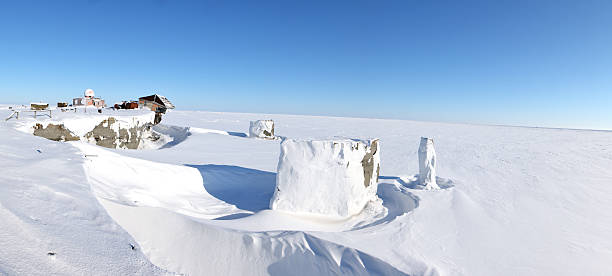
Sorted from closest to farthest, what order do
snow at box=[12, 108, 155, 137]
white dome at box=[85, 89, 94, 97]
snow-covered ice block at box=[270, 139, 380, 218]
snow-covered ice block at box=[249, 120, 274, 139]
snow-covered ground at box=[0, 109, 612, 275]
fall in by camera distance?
1. snow-covered ground at box=[0, 109, 612, 275]
2. snow-covered ice block at box=[270, 139, 380, 218]
3. snow at box=[12, 108, 155, 137]
4. snow-covered ice block at box=[249, 120, 274, 139]
5. white dome at box=[85, 89, 94, 97]

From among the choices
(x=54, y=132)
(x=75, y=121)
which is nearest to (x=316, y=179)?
(x=54, y=132)

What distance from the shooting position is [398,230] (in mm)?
4188

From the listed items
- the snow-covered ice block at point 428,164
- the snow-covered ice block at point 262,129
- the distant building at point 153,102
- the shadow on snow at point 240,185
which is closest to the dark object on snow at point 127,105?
the distant building at point 153,102

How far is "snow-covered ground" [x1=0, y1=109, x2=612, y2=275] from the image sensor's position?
1812 mm

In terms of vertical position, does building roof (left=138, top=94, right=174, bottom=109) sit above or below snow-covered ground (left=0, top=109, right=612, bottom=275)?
above

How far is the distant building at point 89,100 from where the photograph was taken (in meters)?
19.4

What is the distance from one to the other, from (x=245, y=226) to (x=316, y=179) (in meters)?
1.43

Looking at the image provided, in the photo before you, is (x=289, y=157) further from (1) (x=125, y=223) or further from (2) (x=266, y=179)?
(1) (x=125, y=223)

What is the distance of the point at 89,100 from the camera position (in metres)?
19.5

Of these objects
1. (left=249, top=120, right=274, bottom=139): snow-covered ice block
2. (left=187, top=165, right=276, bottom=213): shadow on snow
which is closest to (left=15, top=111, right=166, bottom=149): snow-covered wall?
(left=249, top=120, right=274, bottom=139): snow-covered ice block

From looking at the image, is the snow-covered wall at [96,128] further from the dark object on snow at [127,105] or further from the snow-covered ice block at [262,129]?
the dark object on snow at [127,105]

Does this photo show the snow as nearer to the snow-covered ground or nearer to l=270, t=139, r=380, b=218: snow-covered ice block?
the snow-covered ground

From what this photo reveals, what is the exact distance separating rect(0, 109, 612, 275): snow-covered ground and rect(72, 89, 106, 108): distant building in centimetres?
1520

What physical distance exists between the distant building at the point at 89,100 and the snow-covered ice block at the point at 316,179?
2038cm
